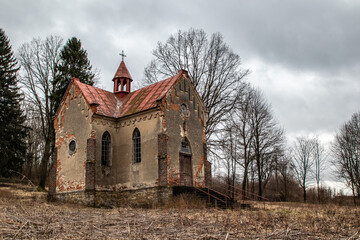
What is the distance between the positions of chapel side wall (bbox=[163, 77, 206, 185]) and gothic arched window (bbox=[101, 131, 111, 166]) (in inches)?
172

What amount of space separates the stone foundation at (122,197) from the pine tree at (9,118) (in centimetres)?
978

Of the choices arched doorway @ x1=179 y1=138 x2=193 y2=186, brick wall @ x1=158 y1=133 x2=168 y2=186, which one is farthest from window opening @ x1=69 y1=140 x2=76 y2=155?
arched doorway @ x1=179 y1=138 x2=193 y2=186

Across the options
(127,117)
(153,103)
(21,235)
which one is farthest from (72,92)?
(21,235)

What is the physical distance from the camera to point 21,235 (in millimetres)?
6645

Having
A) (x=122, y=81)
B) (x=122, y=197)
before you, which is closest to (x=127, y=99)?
(x=122, y=81)

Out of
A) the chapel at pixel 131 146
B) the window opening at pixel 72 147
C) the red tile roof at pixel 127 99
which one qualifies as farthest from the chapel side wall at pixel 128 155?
the window opening at pixel 72 147

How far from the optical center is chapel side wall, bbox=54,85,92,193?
22.1 m

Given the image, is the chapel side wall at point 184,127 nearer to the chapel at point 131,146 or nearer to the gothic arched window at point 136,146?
the chapel at point 131,146

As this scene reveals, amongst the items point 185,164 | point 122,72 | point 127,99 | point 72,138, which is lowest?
point 185,164

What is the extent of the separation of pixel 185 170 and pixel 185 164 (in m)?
0.37

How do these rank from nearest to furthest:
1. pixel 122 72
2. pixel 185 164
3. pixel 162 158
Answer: pixel 162 158 < pixel 185 164 < pixel 122 72

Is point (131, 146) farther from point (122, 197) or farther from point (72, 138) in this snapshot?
point (72, 138)

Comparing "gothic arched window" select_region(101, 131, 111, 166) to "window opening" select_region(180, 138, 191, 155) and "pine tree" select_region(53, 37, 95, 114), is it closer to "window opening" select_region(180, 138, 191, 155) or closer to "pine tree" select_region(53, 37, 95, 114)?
"window opening" select_region(180, 138, 191, 155)

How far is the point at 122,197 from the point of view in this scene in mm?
21594
